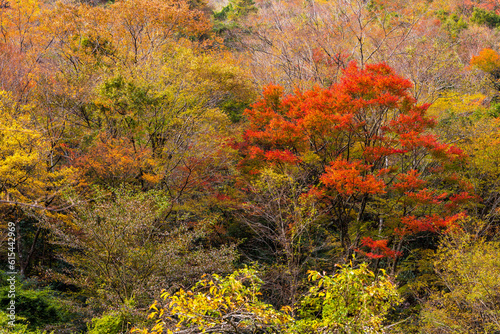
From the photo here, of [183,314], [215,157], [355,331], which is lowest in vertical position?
[215,157]

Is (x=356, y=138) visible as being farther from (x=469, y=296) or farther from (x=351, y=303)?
(x=351, y=303)

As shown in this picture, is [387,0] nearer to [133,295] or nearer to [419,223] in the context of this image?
[419,223]

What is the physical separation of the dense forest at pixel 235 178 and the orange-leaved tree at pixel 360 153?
0.08m

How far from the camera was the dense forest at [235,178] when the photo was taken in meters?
8.47

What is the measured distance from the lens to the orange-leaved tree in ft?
34.4

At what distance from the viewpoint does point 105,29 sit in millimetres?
16641

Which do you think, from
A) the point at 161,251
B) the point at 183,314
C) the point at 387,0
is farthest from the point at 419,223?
the point at 387,0

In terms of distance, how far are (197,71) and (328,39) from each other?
7.68 meters

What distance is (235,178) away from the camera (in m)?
13.7

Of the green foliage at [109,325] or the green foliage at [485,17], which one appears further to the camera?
the green foliage at [485,17]

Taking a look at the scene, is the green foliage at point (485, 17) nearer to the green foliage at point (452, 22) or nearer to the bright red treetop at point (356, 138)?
Answer: the green foliage at point (452, 22)

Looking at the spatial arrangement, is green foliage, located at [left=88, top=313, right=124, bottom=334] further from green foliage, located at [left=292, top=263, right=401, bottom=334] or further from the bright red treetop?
the bright red treetop

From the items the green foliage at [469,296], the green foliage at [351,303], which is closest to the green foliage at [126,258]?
the green foliage at [351,303]

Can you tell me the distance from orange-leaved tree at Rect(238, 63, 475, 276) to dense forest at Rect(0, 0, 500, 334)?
0.08 m
